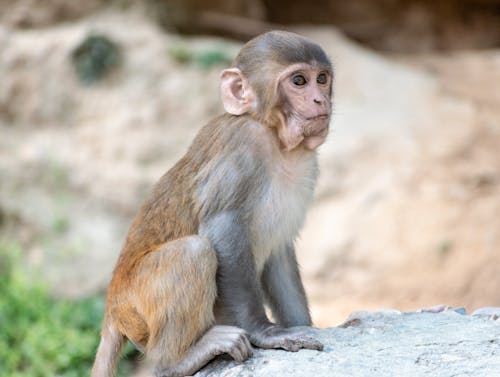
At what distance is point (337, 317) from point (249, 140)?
18.5 ft

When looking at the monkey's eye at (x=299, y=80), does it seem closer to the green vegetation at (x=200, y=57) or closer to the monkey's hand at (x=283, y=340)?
the monkey's hand at (x=283, y=340)

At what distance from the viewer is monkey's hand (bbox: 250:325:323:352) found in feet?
17.5

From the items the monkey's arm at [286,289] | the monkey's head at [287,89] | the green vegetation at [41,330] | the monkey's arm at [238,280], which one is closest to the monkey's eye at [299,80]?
the monkey's head at [287,89]

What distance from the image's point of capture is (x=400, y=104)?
14.6m

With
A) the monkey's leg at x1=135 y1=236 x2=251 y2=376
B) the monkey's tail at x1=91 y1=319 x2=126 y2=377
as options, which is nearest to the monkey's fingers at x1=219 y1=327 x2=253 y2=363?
the monkey's leg at x1=135 y1=236 x2=251 y2=376

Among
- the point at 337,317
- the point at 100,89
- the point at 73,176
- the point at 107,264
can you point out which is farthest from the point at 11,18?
the point at 337,317

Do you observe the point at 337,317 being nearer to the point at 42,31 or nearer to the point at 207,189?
the point at 207,189

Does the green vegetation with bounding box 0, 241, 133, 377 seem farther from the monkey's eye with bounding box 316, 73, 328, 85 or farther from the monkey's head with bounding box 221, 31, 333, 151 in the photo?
the monkey's eye with bounding box 316, 73, 328, 85

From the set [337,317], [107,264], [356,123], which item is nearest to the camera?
[337,317]

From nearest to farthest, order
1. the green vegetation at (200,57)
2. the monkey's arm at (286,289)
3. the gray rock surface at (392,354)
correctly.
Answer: the gray rock surface at (392,354)
the monkey's arm at (286,289)
the green vegetation at (200,57)

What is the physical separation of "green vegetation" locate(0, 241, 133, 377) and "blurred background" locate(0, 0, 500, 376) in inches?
0.7

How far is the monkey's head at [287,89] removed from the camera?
5.54 m

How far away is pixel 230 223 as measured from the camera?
550 centimetres

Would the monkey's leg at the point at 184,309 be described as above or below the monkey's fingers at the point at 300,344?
above
